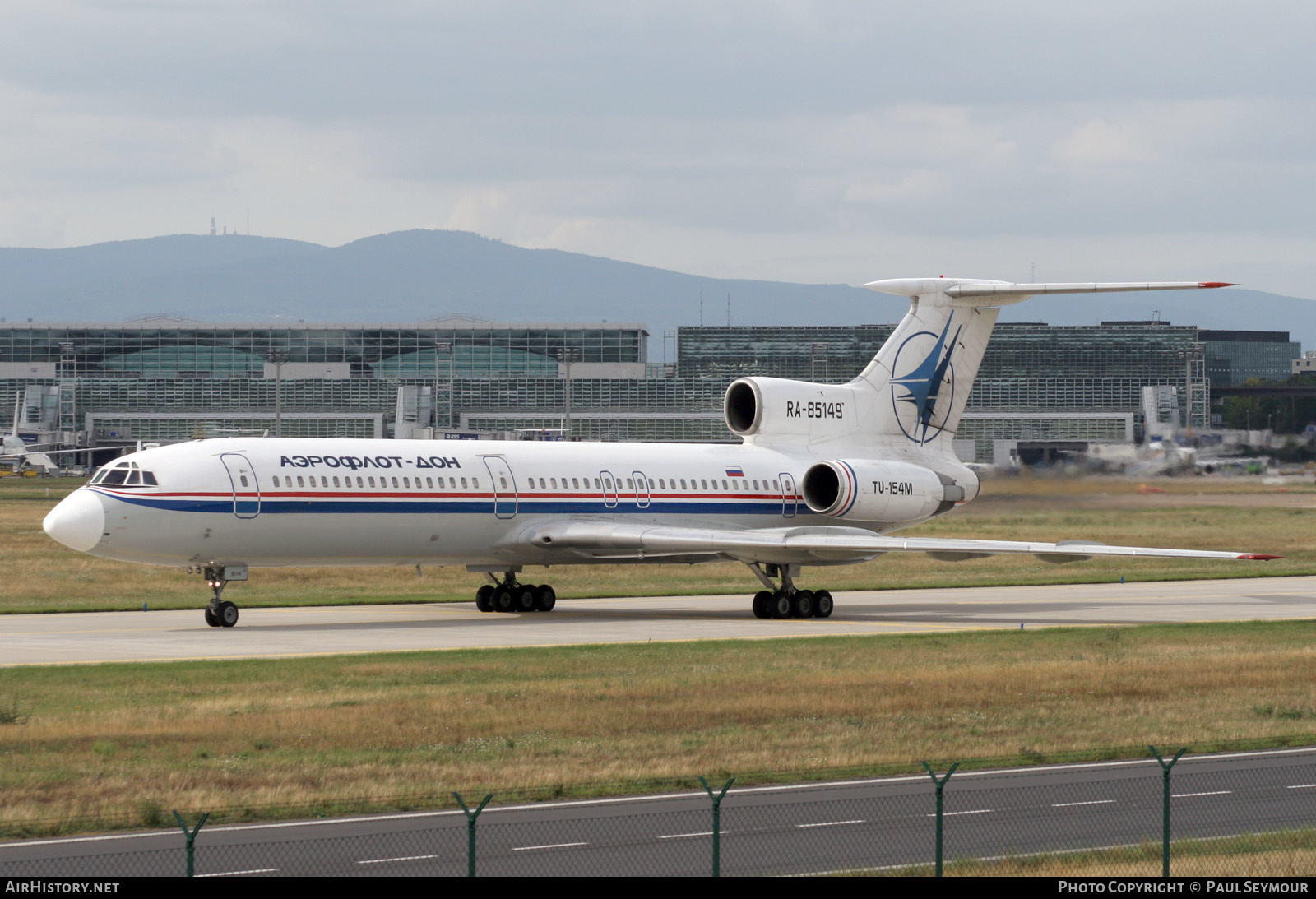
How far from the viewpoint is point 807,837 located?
16.9 metres

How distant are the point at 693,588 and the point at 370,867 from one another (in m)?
38.4

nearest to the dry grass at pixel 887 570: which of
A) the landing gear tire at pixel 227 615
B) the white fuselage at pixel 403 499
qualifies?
the white fuselage at pixel 403 499

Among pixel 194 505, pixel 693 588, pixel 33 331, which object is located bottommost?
pixel 693 588

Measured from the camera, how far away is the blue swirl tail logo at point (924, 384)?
49938mm

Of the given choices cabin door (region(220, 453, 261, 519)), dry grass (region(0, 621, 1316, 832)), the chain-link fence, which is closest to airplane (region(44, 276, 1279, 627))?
cabin door (region(220, 453, 261, 519))

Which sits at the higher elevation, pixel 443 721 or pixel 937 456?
pixel 937 456

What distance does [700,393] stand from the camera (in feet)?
607

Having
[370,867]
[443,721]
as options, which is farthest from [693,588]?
[370,867]

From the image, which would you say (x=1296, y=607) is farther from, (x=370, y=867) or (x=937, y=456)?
(x=370, y=867)

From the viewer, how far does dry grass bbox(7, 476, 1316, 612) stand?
50.4m

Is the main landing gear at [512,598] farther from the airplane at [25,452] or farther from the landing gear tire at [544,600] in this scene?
the airplane at [25,452]

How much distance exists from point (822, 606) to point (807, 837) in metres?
28.1

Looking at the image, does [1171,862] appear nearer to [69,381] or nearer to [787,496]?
[787,496]

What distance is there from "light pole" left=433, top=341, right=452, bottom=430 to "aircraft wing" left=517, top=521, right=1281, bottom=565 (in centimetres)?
12718
